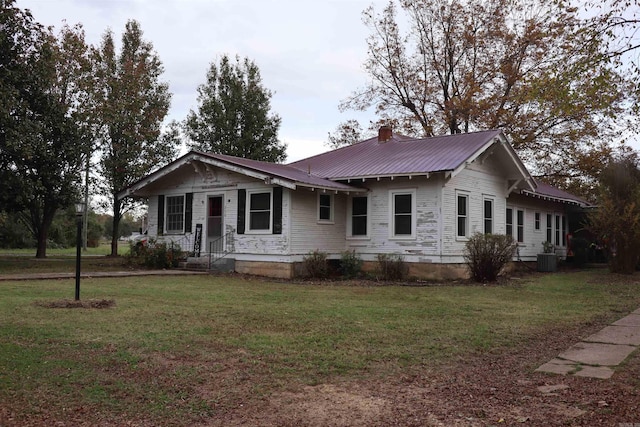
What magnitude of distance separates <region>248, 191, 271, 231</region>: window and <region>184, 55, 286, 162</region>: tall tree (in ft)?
65.8

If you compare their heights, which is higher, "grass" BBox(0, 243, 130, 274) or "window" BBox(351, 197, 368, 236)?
"window" BBox(351, 197, 368, 236)

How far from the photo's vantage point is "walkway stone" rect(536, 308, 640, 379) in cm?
591

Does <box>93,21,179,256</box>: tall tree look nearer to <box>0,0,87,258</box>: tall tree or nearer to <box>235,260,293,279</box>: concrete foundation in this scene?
<box>0,0,87,258</box>: tall tree

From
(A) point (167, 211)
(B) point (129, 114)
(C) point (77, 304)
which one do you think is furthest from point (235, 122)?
(C) point (77, 304)

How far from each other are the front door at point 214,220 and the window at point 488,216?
363 inches

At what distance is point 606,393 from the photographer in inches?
199

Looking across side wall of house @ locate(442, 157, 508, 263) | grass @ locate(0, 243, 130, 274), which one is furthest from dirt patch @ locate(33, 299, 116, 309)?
side wall of house @ locate(442, 157, 508, 263)

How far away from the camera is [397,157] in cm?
1958

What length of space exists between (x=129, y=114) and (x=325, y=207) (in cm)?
1613

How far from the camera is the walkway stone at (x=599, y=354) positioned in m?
5.91

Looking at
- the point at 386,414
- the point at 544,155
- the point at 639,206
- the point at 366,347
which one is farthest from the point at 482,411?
the point at 544,155

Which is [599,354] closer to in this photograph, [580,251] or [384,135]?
[384,135]

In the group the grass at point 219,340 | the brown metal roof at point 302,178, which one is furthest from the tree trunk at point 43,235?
the grass at point 219,340

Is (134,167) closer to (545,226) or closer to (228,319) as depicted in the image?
(545,226)
